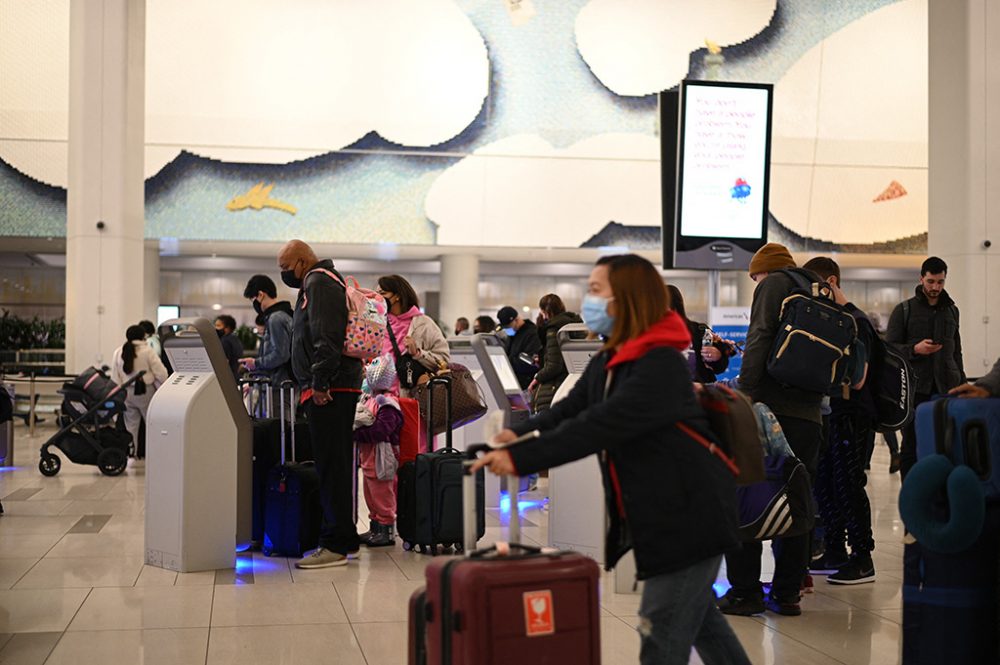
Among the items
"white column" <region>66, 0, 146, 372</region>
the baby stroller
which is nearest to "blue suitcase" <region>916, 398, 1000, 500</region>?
the baby stroller

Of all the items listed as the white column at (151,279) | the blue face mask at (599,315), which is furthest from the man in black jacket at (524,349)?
the white column at (151,279)

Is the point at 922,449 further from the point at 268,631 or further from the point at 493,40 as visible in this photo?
the point at 493,40

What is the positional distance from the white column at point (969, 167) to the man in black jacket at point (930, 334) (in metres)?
5.14

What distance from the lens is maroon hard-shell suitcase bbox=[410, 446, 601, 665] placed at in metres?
2.77

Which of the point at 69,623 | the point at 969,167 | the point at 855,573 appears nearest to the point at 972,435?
the point at 855,573

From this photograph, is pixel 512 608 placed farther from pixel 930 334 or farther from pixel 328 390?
pixel 930 334

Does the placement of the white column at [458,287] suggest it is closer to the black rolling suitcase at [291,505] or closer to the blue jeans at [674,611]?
the black rolling suitcase at [291,505]

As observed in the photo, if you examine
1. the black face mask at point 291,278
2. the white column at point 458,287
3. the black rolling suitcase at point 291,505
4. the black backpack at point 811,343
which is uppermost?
the white column at point 458,287

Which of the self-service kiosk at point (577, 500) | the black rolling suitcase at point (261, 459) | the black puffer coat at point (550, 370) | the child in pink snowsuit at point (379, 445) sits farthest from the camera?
the black puffer coat at point (550, 370)

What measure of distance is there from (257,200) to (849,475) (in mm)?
14586

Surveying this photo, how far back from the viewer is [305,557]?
246 inches

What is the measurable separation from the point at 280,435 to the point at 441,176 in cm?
1305

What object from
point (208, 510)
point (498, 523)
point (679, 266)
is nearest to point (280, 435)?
point (208, 510)

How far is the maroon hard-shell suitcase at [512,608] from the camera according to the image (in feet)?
9.07
